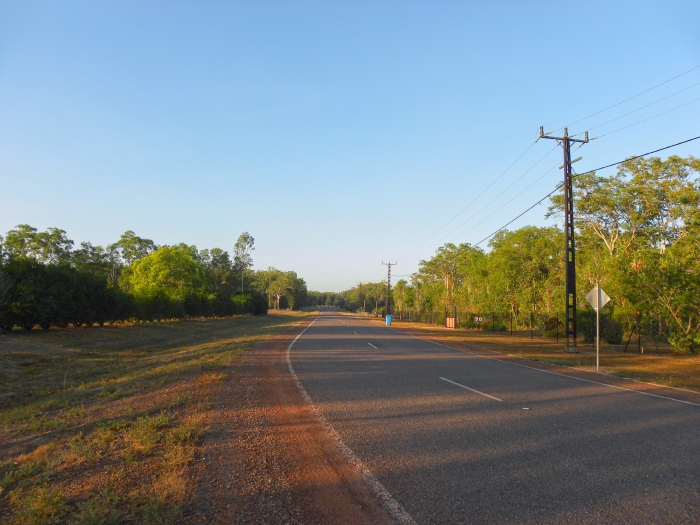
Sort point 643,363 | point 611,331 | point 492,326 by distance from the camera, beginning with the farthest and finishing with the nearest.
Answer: point 492,326, point 611,331, point 643,363

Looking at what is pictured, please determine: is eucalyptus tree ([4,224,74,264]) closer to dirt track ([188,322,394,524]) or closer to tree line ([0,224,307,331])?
tree line ([0,224,307,331])

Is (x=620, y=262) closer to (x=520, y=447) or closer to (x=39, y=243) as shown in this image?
(x=520, y=447)

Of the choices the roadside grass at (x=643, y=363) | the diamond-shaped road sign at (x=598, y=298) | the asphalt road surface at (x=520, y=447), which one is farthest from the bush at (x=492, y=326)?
the asphalt road surface at (x=520, y=447)

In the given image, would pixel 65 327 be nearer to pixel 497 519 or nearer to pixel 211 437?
pixel 211 437

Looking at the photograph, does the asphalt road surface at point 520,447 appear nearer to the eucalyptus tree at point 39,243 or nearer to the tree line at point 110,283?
the tree line at point 110,283

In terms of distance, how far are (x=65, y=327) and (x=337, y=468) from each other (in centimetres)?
2496

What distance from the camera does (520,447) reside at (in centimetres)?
538

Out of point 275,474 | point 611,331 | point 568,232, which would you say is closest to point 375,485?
point 275,474

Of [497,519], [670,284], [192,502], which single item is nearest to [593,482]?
[497,519]

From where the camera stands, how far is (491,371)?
12531mm

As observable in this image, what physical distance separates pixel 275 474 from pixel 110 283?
60385 millimetres

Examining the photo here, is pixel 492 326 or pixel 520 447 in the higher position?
pixel 520 447

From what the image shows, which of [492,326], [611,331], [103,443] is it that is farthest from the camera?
[492,326]

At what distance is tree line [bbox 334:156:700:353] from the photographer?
17.8 m
